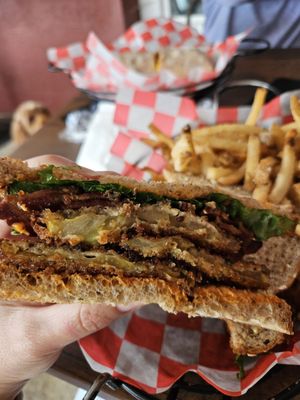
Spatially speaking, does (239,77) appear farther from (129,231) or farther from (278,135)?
(129,231)

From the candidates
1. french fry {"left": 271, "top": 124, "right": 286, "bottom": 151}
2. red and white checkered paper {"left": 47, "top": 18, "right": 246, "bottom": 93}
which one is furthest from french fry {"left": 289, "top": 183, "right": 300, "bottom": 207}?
red and white checkered paper {"left": 47, "top": 18, "right": 246, "bottom": 93}

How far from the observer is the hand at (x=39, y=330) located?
1.30 metres

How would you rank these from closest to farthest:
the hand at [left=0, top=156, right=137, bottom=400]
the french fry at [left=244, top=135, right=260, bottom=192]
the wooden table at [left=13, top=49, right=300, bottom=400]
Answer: the hand at [left=0, top=156, right=137, bottom=400]
the french fry at [left=244, top=135, right=260, bottom=192]
the wooden table at [left=13, top=49, right=300, bottom=400]

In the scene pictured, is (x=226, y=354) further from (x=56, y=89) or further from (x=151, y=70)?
(x=56, y=89)

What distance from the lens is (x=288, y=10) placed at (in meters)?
3.68

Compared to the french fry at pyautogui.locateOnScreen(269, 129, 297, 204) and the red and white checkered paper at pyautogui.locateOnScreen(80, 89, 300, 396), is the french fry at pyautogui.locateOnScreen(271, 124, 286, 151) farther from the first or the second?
the red and white checkered paper at pyautogui.locateOnScreen(80, 89, 300, 396)

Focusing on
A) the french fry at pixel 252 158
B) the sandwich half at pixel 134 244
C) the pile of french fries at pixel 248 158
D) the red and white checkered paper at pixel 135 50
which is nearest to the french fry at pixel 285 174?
the pile of french fries at pixel 248 158

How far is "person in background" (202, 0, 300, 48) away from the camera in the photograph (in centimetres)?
366

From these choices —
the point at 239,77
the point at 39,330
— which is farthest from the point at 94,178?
the point at 239,77

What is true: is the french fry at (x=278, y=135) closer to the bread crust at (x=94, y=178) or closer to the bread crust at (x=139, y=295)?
the bread crust at (x=94, y=178)

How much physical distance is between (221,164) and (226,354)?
81 cm

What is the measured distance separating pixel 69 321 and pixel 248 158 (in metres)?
1.00

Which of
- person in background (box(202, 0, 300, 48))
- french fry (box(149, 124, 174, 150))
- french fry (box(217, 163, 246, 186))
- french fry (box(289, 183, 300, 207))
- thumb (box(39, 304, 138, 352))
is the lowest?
thumb (box(39, 304, 138, 352))

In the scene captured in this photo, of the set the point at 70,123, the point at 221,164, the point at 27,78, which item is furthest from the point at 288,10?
the point at 27,78
